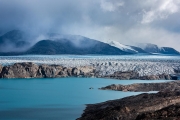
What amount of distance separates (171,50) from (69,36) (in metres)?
61.3

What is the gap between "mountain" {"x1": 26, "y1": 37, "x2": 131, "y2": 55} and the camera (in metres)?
145

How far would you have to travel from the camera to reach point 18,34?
167 metres

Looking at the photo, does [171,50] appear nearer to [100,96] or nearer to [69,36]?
[69,36]

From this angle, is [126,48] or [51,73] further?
[126,48]

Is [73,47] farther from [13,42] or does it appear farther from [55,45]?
[13,42]

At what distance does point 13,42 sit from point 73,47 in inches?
968

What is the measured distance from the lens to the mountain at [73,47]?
476ft

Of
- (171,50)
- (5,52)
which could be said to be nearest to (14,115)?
(5,52)

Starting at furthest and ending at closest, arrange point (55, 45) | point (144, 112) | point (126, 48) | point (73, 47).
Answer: point (126, 48)
point (73, 47)
point (55, 45)
point (144, 112)

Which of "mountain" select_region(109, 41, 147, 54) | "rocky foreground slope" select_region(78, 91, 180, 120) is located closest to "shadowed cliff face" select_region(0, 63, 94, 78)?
"rocky foreground slope" select_region(78, 91, 180, 120)

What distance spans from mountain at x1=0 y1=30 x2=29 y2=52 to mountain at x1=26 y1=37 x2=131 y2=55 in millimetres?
7772

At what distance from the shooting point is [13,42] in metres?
158

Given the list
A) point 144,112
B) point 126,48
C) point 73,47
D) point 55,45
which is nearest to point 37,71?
point 144,112

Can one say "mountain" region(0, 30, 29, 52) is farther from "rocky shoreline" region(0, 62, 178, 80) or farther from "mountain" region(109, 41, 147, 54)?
"rocky shoreline" region(0, 62, 178, 80)
